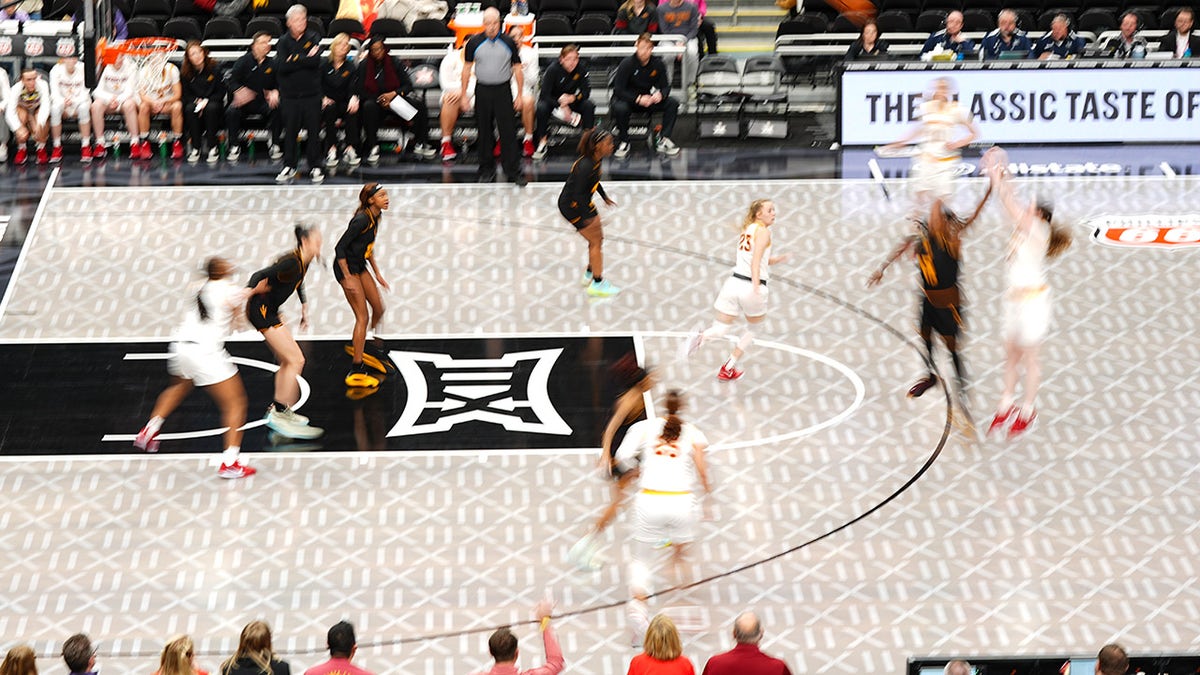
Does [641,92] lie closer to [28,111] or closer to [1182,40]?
[1182,40]

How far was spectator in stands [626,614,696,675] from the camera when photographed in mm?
7527

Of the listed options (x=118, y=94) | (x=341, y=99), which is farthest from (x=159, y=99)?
(x=341, y=99)

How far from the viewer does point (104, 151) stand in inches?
723

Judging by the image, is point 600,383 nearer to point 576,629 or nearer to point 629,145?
point 576,629

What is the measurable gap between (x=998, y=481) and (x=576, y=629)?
11.1 ft

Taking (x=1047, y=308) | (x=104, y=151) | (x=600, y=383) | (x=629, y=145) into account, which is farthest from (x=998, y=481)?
(x=104, y=151)

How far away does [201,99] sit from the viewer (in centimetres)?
1817

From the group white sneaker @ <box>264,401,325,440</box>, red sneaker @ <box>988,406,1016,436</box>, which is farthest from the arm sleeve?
red sneaker @ <box>988,406,1016,436</box>

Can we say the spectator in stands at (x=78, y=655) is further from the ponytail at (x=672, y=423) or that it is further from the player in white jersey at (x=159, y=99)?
the player in white jersey at (x=159, y=99)

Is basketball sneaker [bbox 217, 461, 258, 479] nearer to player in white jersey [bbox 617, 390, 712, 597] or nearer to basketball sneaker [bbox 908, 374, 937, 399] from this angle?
player in white jersey [bbox 617, 390, 712, 597]

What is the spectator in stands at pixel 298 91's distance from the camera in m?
17.2

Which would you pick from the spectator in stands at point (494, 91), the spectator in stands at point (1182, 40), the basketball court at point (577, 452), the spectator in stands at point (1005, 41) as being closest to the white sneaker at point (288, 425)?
the basketball court at point (577, 452)

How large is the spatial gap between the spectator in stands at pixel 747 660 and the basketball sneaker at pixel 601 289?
701 cm

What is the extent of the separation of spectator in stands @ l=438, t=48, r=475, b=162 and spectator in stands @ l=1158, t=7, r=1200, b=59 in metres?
8.11
